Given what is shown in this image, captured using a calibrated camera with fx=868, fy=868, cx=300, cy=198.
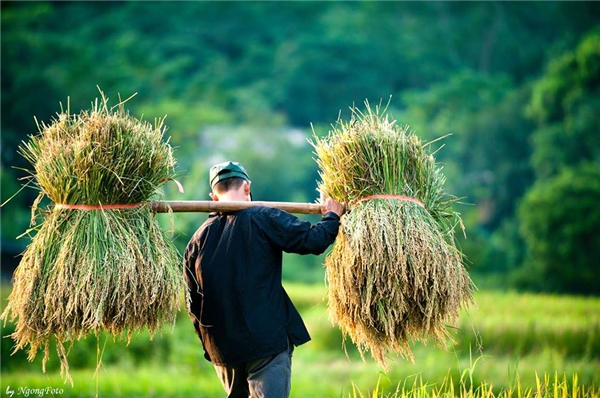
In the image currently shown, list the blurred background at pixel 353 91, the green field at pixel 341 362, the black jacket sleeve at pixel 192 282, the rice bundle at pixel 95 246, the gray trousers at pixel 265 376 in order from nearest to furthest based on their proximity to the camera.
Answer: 1. the gray trousers at pixel 265 376
2. the rice bundle at pixel 95 246
3. the black jacket sleeve at pixel 192 282
4. the green field at pixel 341 362
5. the blurred background at pixel 353 91

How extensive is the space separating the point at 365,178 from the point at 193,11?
131 ft

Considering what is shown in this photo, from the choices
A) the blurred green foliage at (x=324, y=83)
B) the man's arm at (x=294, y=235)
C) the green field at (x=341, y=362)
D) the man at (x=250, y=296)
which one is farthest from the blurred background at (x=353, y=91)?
the man's arm at (x=294, y=235)

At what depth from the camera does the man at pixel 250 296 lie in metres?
4.16

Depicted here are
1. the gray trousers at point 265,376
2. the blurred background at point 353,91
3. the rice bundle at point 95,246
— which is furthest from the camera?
the blurred background at point 353,91

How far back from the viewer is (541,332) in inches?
415

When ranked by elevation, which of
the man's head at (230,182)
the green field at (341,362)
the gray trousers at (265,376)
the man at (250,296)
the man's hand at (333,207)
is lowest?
the green field at (341,362)

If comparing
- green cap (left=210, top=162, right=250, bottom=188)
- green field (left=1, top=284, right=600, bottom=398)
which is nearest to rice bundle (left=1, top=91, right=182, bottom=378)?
green cap (left=210, top=162, right=250, bottom=188)

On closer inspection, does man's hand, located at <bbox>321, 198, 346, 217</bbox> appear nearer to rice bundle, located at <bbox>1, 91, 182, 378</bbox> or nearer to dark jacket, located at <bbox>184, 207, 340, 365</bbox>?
dark jacket, located at <bbox>184, 207, 340, 365</bbox>

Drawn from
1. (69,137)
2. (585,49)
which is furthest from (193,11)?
(69,137)

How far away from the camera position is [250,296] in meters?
4.18

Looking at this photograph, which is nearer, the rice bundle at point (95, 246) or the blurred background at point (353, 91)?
the rice bundle at point (95, 246)

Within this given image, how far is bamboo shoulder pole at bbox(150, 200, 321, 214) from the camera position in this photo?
4.30 m

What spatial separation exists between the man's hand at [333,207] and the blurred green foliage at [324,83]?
1422 centimetres

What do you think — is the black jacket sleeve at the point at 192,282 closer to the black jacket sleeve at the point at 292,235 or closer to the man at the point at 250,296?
the man at the point at 250,296
